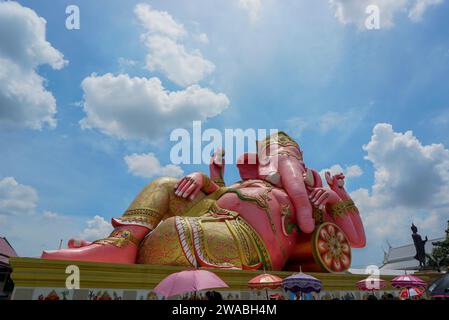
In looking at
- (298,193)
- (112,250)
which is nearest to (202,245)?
(112,250)

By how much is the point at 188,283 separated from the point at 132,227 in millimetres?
2844

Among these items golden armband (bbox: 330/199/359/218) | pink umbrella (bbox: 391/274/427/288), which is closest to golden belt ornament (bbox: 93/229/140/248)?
golden armband (bbox: 330/199/359/218)

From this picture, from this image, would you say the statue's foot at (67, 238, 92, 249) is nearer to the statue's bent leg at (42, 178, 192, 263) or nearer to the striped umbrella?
the statue's bent leg at (42, 178, 192, 263)

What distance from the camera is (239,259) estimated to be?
299 inches

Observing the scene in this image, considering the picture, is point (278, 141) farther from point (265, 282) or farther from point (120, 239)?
point (120, 239)

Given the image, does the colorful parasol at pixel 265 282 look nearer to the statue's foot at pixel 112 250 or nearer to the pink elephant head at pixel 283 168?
the statue's foot at pixel 112 250

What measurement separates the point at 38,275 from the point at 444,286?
21.3 ft

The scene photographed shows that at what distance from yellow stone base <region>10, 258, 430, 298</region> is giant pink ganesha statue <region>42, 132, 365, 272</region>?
46cm

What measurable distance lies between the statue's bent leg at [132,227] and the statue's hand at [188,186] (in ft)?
0.55

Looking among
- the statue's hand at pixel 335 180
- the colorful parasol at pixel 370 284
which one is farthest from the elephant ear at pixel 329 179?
the colorful parasol at pixel 370 284

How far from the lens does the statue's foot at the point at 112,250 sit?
250 inches
